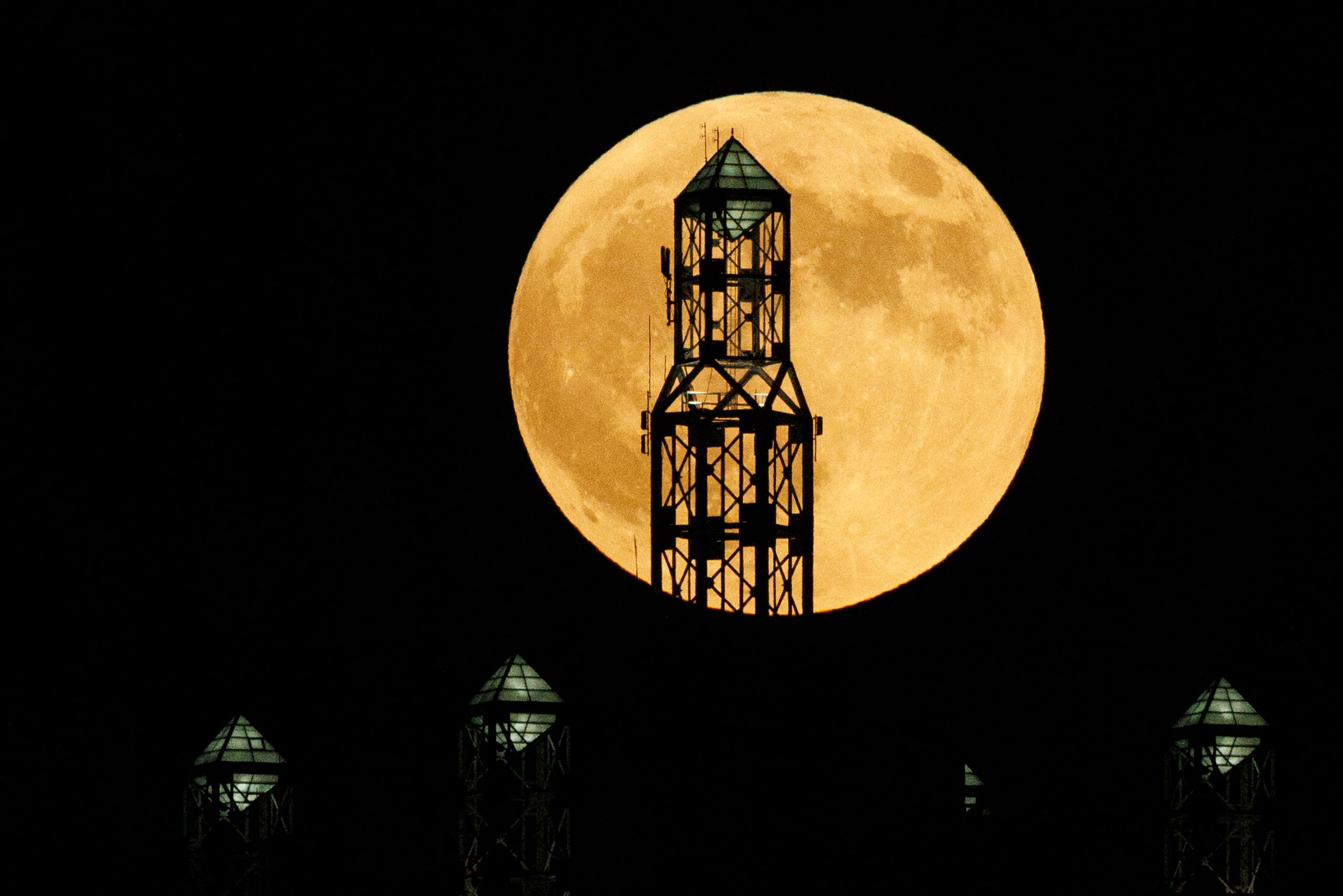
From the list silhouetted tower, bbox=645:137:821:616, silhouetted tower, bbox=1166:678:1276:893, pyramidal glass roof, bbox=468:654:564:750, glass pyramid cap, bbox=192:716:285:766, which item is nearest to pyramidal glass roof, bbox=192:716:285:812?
glass pyramid cap, bbox=192:716:285:766

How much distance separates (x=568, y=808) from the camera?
52531 millimetres

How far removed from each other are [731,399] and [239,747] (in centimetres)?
1334

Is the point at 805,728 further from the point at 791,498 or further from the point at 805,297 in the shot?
the point at 805,297

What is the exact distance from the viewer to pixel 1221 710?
55219mm

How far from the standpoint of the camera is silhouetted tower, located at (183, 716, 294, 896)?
174 ft

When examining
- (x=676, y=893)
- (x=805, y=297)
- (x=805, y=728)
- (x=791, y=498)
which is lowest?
(x=676, y=893)

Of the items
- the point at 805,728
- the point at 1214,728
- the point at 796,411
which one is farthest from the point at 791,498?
the point at 1214,728

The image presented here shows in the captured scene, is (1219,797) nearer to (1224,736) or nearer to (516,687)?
(1224,736)

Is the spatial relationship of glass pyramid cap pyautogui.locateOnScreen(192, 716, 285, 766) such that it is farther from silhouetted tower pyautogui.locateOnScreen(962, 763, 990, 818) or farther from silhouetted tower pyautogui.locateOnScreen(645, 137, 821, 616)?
silhouetted tower pyautogui.locateOnScreen(962, 763, 990, 818)

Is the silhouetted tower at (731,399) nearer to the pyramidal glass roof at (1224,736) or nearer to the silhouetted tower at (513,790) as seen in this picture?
the silhouetted tower at (513,790)

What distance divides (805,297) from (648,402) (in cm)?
686

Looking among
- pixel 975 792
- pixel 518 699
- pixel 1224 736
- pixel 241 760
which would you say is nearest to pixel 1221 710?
pixel 1224 736

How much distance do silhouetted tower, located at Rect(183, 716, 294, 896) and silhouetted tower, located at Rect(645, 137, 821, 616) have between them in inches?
392

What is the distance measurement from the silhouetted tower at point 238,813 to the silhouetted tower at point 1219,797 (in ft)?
61.4
